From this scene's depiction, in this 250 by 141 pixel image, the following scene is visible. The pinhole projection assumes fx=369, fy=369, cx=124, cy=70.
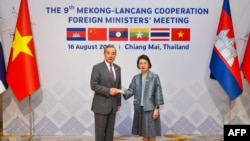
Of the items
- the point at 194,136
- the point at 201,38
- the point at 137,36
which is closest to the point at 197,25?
the point at 201,38

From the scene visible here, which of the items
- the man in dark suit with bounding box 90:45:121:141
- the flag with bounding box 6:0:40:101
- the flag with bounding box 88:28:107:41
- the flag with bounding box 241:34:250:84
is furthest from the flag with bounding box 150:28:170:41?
the flag with bounding box 6:0:40:101

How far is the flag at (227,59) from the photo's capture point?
4.98 meters

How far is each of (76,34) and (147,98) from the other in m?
1.71

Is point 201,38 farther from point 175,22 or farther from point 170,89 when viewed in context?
point 170,89

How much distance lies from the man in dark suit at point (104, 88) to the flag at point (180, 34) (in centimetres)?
138

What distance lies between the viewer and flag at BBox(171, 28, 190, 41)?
208 inches

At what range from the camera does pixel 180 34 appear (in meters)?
5.29

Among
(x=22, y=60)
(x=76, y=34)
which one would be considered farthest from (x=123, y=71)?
(x=22, y=60)

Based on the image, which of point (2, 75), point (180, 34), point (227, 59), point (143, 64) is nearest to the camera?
point (143, 64)

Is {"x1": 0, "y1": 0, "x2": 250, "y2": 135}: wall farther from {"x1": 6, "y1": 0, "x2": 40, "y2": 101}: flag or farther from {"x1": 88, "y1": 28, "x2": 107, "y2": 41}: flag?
{"x1": 6, "y1": 0, "x2": 40, "y2": 101}: flag

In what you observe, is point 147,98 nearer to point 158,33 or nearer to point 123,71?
point 123,71

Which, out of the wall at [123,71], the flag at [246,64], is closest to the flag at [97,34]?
the wall at [123,71]

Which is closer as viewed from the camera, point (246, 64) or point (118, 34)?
point (246, 64)

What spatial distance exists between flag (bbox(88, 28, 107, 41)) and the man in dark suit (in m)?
1.15
